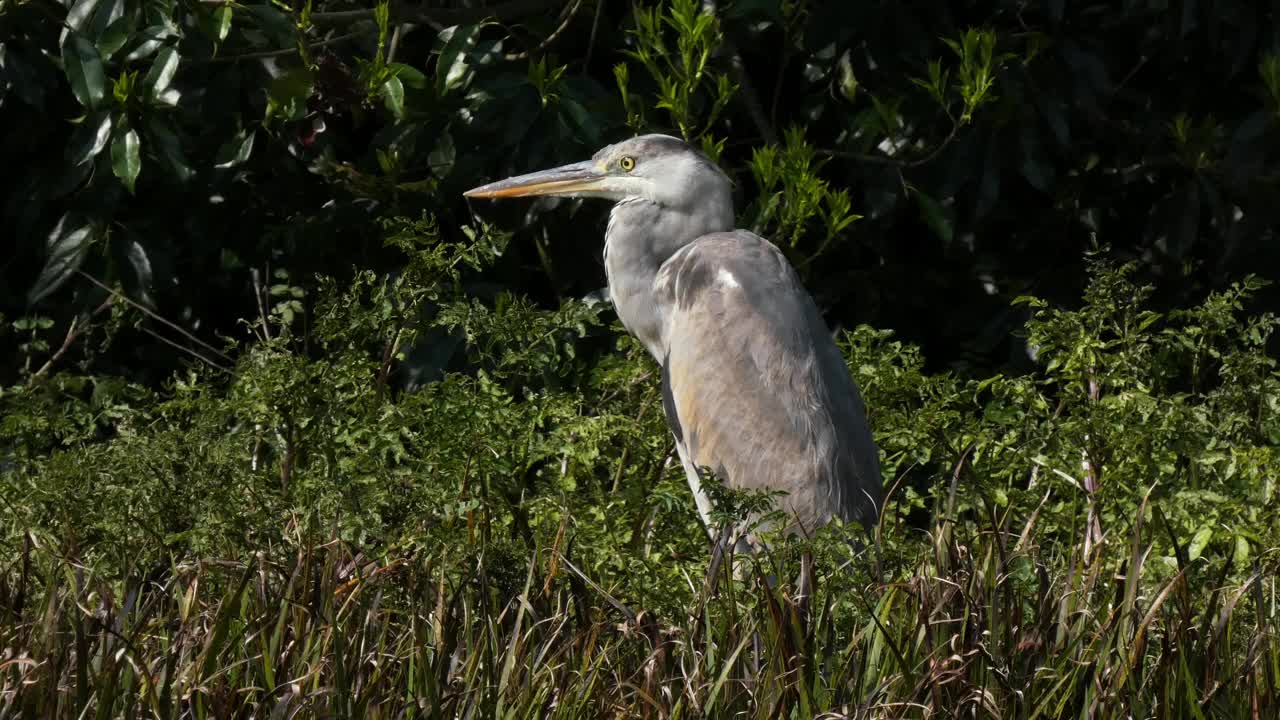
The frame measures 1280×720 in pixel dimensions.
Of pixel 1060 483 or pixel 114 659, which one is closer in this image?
pixel 114 659

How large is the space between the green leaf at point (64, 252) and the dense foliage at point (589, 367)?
1 cm

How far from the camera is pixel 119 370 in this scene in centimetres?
627

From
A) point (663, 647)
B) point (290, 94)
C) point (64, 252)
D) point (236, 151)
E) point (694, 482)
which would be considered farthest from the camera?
point (64, 252)

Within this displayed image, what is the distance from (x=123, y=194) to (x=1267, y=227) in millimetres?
3957

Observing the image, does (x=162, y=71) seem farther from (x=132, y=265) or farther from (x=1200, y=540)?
(x=1200, y=540)

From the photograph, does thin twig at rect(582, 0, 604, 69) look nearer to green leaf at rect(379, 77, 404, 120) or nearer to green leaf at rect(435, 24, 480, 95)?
green leaf at rect(435, 24, 480, 95)

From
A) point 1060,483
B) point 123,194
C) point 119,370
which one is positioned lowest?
point 119,370

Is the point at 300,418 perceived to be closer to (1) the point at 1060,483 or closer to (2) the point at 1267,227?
(1) the point at 1060,483

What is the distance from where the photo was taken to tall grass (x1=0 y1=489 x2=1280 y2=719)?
9.05ft

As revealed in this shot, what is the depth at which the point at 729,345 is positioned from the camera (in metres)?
4.32

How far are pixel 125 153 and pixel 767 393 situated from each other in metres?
2.22

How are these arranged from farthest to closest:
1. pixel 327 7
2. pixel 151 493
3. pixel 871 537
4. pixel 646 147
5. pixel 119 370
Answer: pixel 119 370 < pixel 327 7 < pixel 646 147 < pixel 151 493 < pixel 871 537

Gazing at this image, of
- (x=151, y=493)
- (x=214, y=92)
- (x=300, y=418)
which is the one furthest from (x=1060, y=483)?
(x=214, y=92)

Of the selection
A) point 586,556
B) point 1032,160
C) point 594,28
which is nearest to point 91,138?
point 594,28
